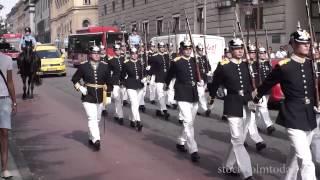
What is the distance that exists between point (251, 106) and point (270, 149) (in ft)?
8.00

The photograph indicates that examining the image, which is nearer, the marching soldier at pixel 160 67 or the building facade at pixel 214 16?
the marching soldier at pixel 160 67

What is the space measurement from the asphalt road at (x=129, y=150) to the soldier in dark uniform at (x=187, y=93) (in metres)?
0.26

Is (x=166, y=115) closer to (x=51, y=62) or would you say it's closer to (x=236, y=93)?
(x=236, y=93)

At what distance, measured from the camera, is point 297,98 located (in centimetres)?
659

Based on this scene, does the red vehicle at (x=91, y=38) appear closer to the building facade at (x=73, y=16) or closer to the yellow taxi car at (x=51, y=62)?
the yellow taxi car at (x=51, y=62)

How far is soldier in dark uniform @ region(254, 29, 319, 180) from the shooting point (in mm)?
6500

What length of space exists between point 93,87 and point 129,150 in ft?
4.42

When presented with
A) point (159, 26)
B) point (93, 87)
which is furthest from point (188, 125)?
point (159, 26)

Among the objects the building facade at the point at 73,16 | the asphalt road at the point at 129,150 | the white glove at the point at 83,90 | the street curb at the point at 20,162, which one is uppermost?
the building facade at the point at 73,16

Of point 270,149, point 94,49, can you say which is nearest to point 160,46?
point 94,49

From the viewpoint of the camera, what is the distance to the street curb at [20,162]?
8.18 meters

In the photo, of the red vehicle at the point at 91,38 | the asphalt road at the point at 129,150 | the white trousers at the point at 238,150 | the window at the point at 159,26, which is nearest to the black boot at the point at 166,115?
the asphalt road at the point at 129,150

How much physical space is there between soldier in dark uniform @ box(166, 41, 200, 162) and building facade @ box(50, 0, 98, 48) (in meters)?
62.4

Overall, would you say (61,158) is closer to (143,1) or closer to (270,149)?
(270,149)
